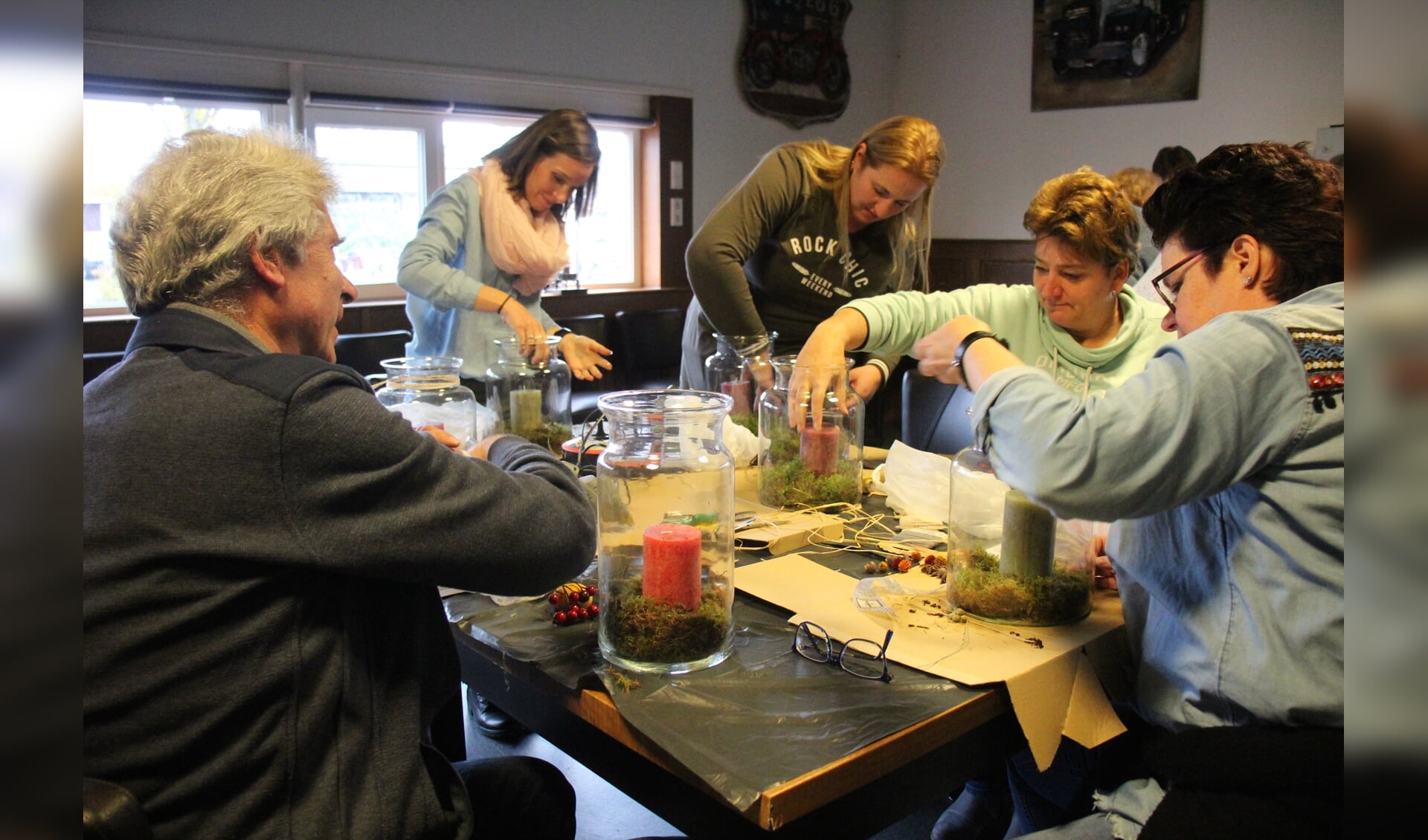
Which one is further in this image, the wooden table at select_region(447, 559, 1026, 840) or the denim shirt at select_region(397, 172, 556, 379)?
the denim shirt at select_region(397, 172, 556, 379)

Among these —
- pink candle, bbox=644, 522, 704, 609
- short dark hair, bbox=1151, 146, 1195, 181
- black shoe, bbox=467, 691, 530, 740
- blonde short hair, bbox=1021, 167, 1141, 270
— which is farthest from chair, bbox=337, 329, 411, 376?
short dark hair, bbox=1151, 146, 1195, 181

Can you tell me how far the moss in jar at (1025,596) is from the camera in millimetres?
1271

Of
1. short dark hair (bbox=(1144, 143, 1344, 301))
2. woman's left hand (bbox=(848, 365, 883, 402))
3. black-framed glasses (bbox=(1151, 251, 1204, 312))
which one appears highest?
short dark hair (bbox=(1144, 143, 1344, 301))

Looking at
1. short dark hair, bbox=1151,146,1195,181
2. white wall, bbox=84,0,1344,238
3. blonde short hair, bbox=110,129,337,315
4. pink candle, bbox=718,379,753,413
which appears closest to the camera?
blonde short hair, bbox=110,129,337,315

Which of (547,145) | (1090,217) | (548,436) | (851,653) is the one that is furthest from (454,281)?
(851,653)

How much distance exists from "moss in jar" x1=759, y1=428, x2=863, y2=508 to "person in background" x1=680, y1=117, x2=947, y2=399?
633 millimetres

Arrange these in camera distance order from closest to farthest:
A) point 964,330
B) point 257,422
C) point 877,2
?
1. point 257,422
2. point 964,330
3. point 877,2

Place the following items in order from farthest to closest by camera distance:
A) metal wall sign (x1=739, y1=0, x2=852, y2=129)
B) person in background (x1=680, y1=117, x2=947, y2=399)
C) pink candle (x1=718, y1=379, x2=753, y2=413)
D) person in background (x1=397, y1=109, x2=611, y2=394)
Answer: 1. metal wall sign (x1=739, y1=0, x2=852, y2=129)
2. person in background (x1=397, y1=109, x2=611, y2=394)
3. person in background (x1=680, y1=117, x2=947, y2=399)
4. pink candle (x1=718, y1=379, x2=753, y2=413)

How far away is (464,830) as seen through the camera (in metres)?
1.11

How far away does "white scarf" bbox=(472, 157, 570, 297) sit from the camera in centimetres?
287

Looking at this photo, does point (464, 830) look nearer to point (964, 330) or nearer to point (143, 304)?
point (143, 304)

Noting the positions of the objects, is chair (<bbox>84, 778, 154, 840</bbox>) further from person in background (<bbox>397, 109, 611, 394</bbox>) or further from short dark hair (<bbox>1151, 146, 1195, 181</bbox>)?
short dark hair (<bbox>1151, 146, 1195, 181</bbox>)
